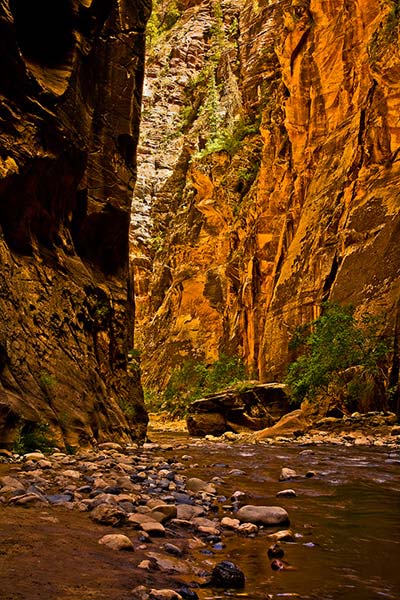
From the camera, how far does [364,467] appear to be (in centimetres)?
821

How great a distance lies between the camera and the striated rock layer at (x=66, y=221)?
950 cm

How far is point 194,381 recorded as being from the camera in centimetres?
4253

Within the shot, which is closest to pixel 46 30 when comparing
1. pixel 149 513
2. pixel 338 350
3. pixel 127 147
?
pixel 127 147

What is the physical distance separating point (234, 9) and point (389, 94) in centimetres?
7108

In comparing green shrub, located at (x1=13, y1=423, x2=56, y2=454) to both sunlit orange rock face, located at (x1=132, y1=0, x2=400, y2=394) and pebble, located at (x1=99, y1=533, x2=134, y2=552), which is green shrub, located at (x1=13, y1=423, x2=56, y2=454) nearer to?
pebble, located at (x1=99, y1=533, x2=134, y2=552)

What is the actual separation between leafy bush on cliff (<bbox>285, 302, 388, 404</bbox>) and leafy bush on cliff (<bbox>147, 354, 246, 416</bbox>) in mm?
13866

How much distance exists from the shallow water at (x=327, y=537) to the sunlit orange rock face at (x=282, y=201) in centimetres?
1213

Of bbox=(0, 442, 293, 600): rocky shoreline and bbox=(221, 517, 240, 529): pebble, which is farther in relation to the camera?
bbox=(221, 517, 240, 529): pebble

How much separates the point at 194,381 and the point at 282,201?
1550cm

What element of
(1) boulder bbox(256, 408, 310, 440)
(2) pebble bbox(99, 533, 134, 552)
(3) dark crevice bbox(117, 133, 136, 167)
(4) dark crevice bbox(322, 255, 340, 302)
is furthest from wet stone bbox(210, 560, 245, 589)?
(4) dark crevice bbox(322, 255, 340, 302)

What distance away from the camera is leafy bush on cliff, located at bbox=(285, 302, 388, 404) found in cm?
1794

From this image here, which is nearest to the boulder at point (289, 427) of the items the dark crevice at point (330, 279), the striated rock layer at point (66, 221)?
the striated rock layer at point (66, 221)

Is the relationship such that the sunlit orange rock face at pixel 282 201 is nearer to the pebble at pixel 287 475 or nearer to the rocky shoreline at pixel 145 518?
the pebble at pixel 287 475

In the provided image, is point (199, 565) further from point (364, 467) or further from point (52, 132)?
point (52, 132)
